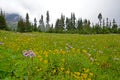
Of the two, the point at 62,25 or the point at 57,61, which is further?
the point at 62,25

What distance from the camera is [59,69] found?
8609 millimetres

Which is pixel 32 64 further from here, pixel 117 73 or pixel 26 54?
pixel 117 73

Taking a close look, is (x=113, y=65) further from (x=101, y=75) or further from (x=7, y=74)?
(x=7, y=74)

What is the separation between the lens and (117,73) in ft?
31.9

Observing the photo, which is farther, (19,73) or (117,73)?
(117,73)

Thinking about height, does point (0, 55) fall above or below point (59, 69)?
above

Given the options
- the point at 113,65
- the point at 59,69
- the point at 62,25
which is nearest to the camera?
the point at 59,69

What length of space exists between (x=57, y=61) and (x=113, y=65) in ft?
9.15

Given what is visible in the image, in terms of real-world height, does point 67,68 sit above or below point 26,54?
below

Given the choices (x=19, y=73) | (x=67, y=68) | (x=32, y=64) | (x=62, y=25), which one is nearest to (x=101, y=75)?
(x=67, y=68)

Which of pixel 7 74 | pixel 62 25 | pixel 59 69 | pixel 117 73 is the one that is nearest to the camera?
pixel 7 74

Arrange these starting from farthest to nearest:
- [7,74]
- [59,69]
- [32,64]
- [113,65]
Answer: [113,65]
[59,69]
[32,64]
[7,74]

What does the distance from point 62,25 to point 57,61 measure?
146 meters

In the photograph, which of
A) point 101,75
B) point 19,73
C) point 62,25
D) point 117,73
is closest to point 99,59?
point 117,73
